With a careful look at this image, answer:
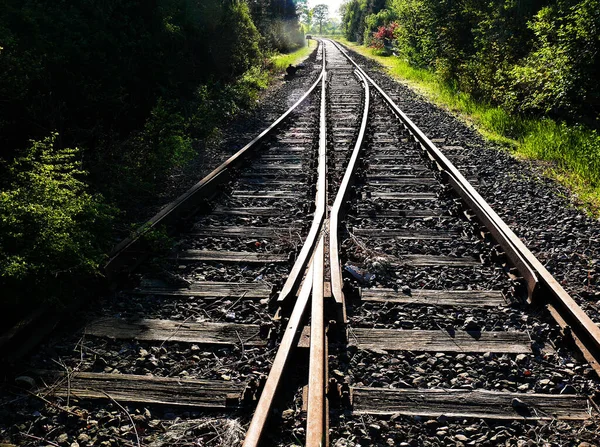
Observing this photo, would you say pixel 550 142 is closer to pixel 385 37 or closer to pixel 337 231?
pixel 337 231

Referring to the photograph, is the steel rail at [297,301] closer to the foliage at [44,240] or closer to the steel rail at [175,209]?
the steel rail at [175,209]

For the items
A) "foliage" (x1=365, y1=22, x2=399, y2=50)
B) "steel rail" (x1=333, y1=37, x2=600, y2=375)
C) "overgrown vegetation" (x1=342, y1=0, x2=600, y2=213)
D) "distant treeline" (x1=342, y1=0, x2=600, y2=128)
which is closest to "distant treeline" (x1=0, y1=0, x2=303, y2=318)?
"steel rail" (x1=333, y1=37, x2=600, y2=375)

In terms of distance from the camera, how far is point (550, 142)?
25.4 feet

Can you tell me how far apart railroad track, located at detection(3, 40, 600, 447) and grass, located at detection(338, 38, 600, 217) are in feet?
6.52

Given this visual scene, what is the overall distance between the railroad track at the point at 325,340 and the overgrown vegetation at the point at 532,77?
252 cm

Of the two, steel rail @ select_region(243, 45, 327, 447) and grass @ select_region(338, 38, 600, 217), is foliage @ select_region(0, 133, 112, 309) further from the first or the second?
grass @ select_region(338, 38, 600, 217)

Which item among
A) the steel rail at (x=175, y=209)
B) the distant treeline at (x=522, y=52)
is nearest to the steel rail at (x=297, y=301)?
the steel rail at (x=175, y=209)

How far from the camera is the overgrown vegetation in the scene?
7.54 metres

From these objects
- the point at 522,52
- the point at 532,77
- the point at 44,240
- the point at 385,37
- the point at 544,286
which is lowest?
the point at 544,286

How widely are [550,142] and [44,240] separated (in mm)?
7402

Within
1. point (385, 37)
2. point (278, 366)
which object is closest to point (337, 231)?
point (278, 366)

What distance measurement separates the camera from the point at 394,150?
316 inches

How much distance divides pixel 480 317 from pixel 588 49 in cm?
685

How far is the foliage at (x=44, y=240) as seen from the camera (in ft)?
10.4
